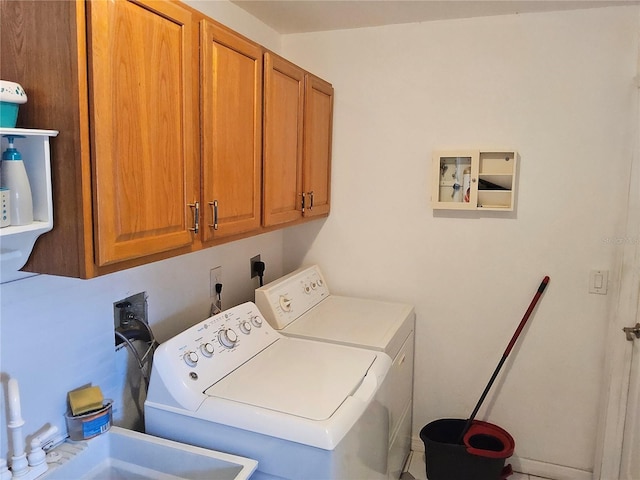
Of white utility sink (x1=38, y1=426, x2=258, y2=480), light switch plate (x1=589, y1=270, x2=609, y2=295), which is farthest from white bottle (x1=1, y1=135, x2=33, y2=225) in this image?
light switch plate (x1=589, y1=270, x2=609, y2=295)

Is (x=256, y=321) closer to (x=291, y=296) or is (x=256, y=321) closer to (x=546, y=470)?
(x=291, y=296)

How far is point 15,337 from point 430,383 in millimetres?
2052

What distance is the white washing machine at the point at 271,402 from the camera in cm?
143

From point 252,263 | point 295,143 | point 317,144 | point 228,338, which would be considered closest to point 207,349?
point 228,338

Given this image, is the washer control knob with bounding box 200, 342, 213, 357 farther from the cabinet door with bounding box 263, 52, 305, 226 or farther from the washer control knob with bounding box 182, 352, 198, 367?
the cabinet door with bounding box 263, 52, 305, 226

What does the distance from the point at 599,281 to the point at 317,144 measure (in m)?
1.54

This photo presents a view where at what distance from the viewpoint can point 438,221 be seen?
2.56 meters

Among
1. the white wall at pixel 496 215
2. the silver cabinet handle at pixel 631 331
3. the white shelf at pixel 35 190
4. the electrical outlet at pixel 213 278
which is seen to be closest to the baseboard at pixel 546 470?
the white wall at pixel 496 215

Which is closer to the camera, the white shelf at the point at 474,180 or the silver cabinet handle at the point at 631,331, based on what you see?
the silver cabinet handle at the point at 631,331

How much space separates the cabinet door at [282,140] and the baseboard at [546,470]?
5.74 feet

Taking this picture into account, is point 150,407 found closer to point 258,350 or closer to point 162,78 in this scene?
point 258,350

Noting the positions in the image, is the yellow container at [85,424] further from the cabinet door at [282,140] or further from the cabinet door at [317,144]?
the cabinet door at [317,144]

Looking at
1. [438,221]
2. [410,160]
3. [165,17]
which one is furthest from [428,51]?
[165,17]

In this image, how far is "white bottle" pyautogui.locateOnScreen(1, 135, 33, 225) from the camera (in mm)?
1074
